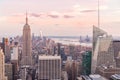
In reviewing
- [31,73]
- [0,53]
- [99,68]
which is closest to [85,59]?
[99,68]

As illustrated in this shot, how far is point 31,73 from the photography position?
11.3 metres

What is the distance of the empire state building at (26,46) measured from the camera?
1326 centimetres

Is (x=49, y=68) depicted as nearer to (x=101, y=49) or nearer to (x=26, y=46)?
(x=101, y=49)

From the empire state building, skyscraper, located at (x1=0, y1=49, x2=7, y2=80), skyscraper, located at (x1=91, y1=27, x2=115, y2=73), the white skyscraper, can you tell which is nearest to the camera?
skyscraper, located at (x1=0, y1=49, x2=7, y2=80)

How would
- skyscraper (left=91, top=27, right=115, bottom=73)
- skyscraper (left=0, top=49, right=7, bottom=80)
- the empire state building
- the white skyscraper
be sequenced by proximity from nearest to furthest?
skyscraper (left=0, top=49, right=7, bottom=80), the white skyscraper, skyscraper (left=91, top=27, right=115, bottom=73), the empire state building

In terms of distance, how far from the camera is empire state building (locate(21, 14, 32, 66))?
1326 centimetres

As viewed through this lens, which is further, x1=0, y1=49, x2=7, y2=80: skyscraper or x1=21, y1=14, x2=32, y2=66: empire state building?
x1=21, y1=14, x2=32, y2=66: empire state building

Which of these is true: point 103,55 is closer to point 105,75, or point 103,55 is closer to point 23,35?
point 105,75

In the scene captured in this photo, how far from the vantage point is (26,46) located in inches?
564

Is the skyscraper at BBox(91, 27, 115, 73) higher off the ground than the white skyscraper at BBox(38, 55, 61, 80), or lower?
higher

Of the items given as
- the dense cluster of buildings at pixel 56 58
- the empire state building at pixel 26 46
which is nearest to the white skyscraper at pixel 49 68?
the dense cluster of buildings at pixel 56 58

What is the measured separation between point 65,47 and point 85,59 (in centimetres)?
108

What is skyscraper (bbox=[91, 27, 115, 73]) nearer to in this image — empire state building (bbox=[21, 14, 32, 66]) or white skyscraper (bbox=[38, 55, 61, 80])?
white skyscraper (bbox=[38, 55, 61, 80])

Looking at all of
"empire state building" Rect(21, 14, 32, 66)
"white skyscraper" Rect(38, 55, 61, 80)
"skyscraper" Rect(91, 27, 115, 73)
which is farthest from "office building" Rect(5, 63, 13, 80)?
"skyscraper" Rect(91, 27, 115, 73)
